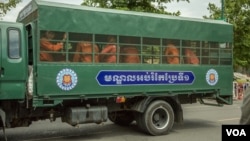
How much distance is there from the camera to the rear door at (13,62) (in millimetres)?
7621

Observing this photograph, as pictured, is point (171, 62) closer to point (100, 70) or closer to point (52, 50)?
point (100, 70)

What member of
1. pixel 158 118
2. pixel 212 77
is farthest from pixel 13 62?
pixel 212 77

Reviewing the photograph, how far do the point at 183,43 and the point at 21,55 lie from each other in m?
4.43

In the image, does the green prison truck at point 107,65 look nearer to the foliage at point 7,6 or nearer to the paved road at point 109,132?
the paved road at point 109,132

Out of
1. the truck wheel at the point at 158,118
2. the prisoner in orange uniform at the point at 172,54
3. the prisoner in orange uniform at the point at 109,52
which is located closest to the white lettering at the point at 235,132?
the prisoner in orange uniform at the point at 109,52

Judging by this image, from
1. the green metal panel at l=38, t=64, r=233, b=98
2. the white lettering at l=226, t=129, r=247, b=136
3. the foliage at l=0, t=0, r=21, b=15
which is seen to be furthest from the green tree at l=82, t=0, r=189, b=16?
the white lettering at l=226, t=129, r=247, b=136

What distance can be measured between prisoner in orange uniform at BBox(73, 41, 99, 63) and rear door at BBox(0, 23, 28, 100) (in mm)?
1185

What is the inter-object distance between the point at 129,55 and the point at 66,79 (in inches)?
69.8

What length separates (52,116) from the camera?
8508mm

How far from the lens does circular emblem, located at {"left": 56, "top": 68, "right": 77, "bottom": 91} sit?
26.9 ft

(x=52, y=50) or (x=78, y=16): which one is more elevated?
(x=78, y=16)

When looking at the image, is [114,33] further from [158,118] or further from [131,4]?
[131,4]

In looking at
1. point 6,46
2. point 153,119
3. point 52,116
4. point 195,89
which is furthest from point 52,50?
point 195,89

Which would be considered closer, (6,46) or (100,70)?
(6,46)
